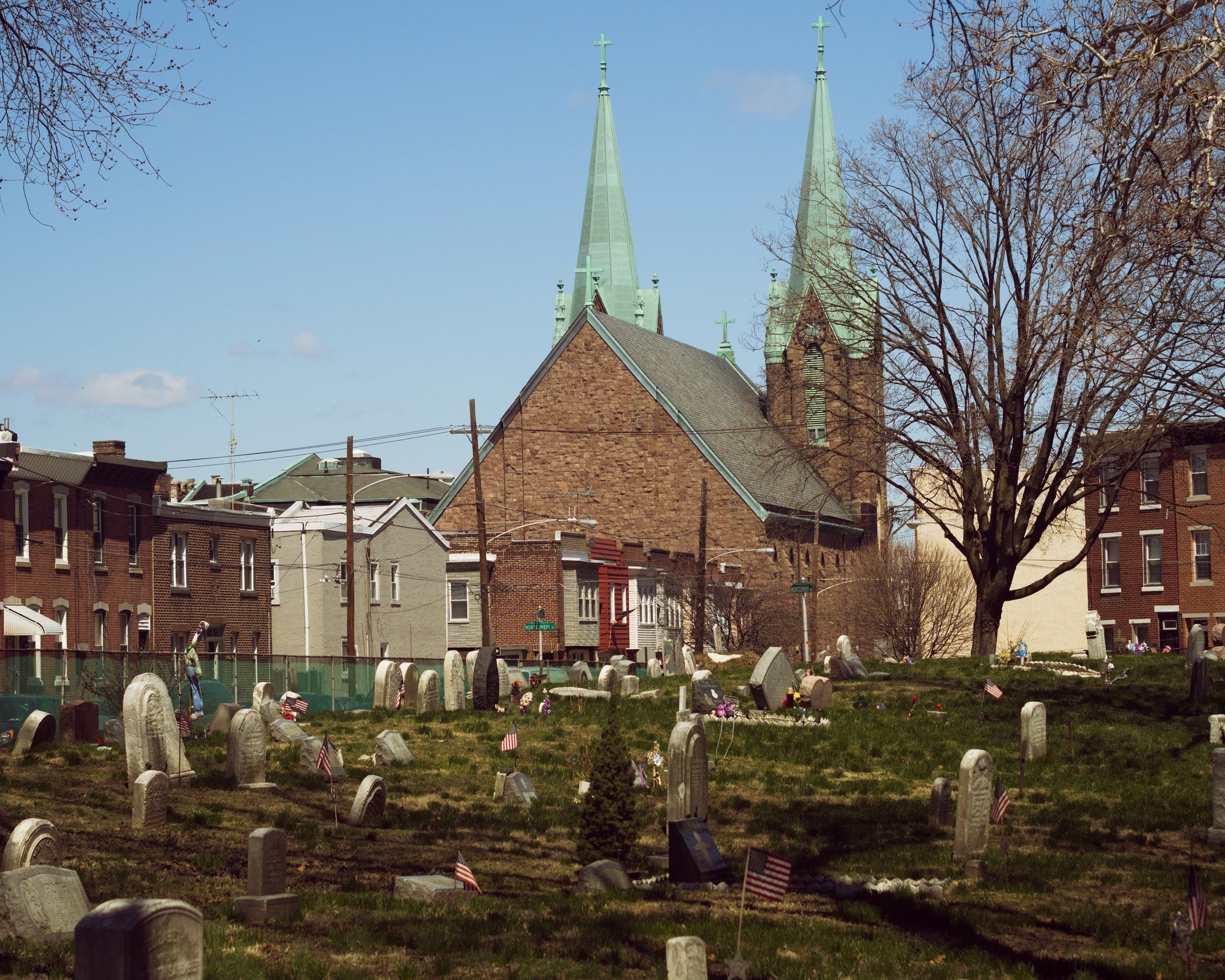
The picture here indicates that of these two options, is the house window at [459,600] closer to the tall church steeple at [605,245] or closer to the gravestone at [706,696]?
the tall church steeple at [605,245]

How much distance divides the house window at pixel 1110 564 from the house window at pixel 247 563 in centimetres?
3448

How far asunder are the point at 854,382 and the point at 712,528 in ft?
107

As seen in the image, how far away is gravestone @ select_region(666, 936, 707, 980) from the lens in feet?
26.0

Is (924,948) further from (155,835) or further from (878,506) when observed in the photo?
(878,506)

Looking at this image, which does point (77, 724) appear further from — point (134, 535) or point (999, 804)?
point (134, 535)

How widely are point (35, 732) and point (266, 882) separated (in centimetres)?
1119

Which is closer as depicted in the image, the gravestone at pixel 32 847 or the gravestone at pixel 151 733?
the gravestone at pixel 32 847

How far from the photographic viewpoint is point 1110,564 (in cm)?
6228

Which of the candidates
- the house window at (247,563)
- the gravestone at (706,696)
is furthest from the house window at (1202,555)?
the gravestone at (706,696)

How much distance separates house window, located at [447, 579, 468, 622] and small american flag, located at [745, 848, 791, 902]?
172ft

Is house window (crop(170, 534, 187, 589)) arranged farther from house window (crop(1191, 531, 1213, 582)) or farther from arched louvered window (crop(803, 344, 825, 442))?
house window (crop(1191, 531, 1213, 582))

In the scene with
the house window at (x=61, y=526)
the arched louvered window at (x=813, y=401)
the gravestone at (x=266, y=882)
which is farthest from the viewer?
the house window at (x=61, y=526)

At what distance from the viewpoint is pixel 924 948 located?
10.2m

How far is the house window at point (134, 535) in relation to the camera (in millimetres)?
47188
